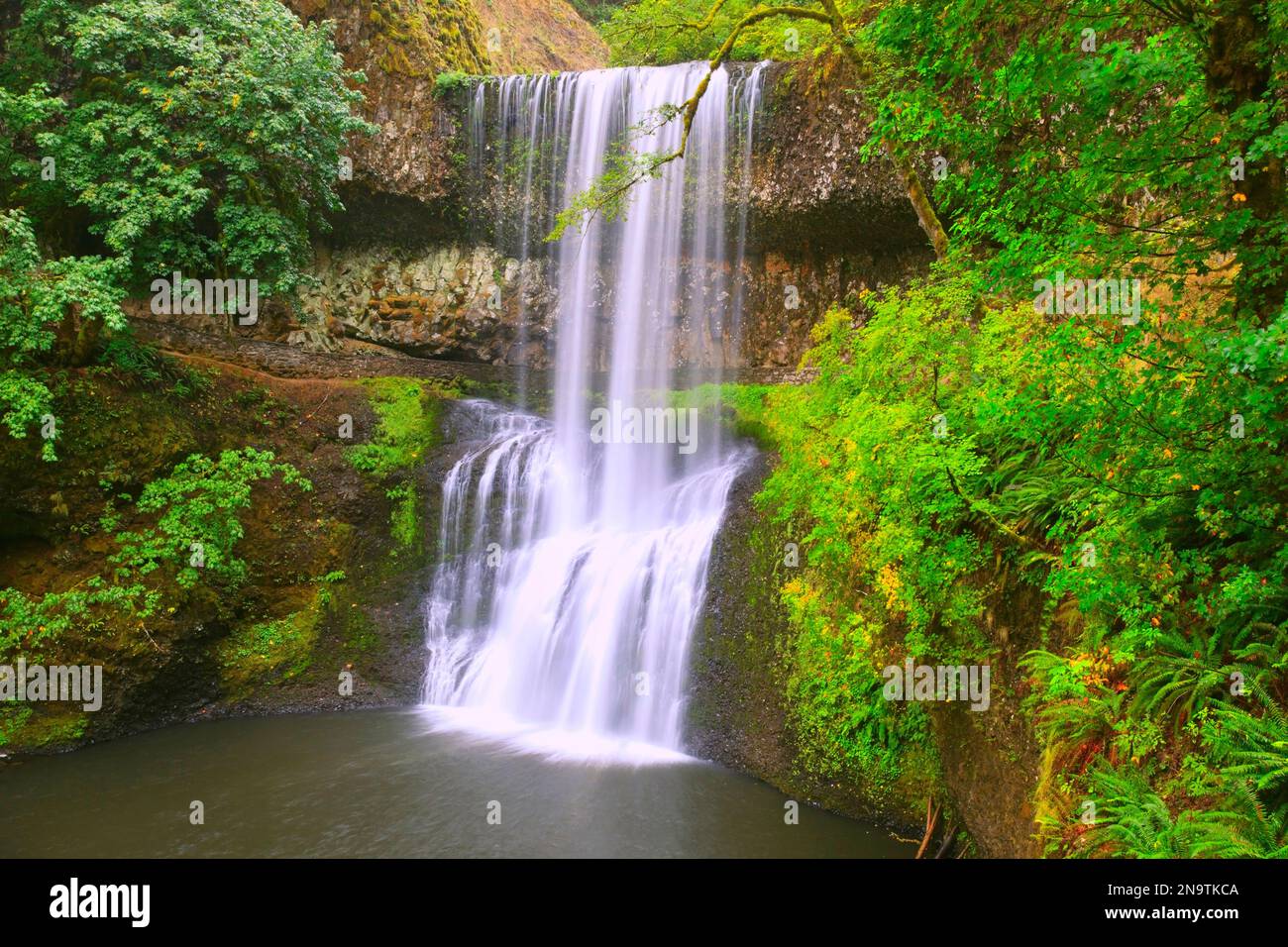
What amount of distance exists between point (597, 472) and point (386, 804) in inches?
305

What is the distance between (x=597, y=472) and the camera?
1483cm

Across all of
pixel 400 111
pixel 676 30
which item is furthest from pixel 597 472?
pixel 400 111

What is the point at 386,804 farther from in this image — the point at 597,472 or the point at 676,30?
the point at 676,30

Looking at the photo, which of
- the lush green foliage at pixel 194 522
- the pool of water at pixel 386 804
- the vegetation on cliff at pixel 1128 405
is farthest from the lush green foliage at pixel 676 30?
the pool of water at pixel 386 804

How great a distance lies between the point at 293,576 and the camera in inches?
497

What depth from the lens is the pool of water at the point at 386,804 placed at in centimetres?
746

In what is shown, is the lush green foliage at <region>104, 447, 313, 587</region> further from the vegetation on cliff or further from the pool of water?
the vegetation on cliff

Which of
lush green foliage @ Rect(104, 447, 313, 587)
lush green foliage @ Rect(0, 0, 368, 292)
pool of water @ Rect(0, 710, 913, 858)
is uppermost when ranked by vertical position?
lush green foliage @ Rect(0, 0, 368, 292)

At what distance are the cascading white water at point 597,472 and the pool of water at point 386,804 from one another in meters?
1.15

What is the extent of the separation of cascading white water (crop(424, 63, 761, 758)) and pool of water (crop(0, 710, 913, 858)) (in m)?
1.15

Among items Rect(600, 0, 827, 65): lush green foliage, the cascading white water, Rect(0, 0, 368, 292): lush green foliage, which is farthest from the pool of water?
Rect(600, 0, 827, 65): lush green foliage

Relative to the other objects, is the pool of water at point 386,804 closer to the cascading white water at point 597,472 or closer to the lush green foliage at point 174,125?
the cascading white water at point 597,472

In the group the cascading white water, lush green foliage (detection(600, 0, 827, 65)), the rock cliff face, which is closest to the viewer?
lush green foliage (detection(600, 0, 827, 65))

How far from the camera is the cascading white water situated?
Result: 1089 centimetres
